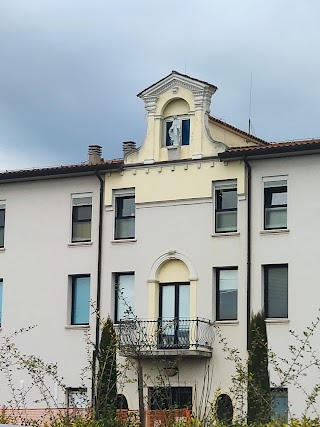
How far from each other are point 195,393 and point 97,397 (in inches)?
345

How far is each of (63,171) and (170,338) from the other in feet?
26.1

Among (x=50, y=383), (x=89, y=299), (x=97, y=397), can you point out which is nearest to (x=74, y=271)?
(x=89, y=299)

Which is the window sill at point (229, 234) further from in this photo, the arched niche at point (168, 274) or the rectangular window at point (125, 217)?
the rectangular window at point (125, 217)

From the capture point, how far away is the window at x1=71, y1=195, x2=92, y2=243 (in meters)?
43.2

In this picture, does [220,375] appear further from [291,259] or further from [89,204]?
[89,204]

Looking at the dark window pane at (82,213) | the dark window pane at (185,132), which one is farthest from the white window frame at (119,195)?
the dark window pane at (185,132)

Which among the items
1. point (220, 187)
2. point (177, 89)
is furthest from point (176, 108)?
point (220, 187)

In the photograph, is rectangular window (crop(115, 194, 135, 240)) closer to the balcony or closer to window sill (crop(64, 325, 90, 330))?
window sill (crop(64, 325, 90, 330))

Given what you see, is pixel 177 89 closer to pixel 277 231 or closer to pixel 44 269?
pixel 277 231

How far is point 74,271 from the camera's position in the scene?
4288 cm

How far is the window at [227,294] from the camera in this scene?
39.5 metres

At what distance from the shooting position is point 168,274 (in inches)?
1613

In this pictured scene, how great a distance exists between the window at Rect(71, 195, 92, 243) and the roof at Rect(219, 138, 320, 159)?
6.15 m

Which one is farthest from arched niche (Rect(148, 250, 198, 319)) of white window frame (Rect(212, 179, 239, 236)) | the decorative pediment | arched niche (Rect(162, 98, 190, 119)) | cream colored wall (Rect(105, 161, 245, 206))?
the decorative pediment
